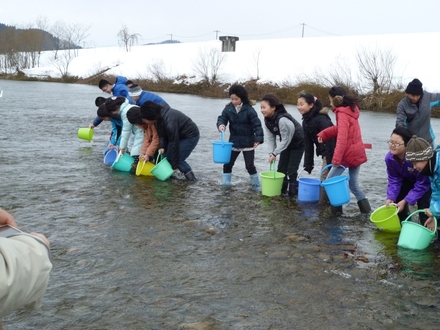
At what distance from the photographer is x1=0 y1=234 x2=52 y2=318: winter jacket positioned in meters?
1.50

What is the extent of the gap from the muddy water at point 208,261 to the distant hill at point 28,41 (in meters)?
72.9

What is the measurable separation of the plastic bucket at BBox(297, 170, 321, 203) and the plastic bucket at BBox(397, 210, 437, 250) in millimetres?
1717

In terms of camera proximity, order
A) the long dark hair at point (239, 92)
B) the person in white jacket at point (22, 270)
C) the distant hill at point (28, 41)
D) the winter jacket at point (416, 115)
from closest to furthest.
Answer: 1. the person in white jacket at point (22, 270)
2. the winter jacket at point (416, 115)
3. the long dark hair at point (239, 92)
4. the distant hill at point (28, 41)

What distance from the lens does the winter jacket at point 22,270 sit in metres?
1.50

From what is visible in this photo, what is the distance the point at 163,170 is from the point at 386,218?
3317 mm

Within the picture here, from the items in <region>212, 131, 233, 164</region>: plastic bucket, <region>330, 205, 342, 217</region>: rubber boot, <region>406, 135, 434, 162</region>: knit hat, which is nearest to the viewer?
<region>406, 135, 434, 162</region>: knit hat

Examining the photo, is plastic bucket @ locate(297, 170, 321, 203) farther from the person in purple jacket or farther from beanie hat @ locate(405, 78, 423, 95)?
beanie hat @ locate(405, 78, 423, 95)

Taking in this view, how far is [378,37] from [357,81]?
17.0 m

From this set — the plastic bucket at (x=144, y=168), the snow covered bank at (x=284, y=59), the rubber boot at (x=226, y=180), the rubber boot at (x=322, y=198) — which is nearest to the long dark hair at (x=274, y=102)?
the rubber boot at (x=322, y=198)

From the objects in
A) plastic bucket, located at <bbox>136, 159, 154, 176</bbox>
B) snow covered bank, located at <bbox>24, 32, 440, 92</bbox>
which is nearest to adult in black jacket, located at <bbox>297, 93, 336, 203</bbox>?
plastic bucket, located at <bbox>136, 159, 154, 176</bbox>

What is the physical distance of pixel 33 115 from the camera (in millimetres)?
16969

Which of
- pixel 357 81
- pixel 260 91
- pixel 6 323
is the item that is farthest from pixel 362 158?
pixel 260 91

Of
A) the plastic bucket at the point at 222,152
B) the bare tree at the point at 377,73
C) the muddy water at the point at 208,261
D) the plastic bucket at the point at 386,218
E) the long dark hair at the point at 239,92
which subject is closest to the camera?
the muddy water at the point at 208,261

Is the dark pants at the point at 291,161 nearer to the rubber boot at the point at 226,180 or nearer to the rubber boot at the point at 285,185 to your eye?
the rubber boot at the point at 285,185
